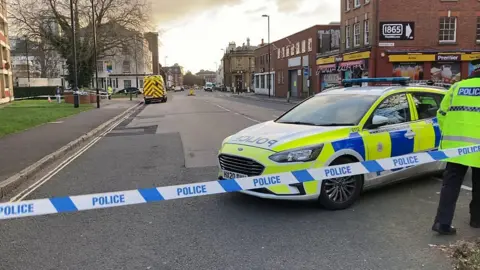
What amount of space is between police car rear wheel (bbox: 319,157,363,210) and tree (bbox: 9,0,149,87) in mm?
45249

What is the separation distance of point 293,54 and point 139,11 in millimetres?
18506

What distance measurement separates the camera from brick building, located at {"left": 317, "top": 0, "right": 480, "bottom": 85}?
31.5 meters

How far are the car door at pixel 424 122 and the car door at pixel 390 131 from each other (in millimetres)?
117

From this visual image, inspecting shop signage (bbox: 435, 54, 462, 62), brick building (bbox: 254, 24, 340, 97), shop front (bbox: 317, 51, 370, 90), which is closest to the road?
shop front (bbox: 317, 51, 370, 90)

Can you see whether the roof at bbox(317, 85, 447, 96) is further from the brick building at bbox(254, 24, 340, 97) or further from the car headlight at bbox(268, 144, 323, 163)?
the brick building at bbox(254, 24, 340, 97)

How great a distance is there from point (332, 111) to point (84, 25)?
46903 millimetres

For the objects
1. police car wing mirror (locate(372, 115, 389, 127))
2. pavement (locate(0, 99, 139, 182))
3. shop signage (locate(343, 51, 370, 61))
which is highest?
shop signage (locate(343, 51, 370, 61))

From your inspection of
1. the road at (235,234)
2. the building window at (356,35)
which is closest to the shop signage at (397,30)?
the building window at (356,35)

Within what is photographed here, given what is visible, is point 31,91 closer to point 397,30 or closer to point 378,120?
point 397,30

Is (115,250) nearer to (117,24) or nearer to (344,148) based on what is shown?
(344,148)

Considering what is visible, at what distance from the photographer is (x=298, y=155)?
5.24 metres

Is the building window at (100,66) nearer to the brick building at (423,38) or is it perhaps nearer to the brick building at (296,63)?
the brick building at (296,63)

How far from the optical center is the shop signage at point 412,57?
31.6 m

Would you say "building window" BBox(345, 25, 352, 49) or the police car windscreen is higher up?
"building window" BBox(345, 25, 352, 49)
